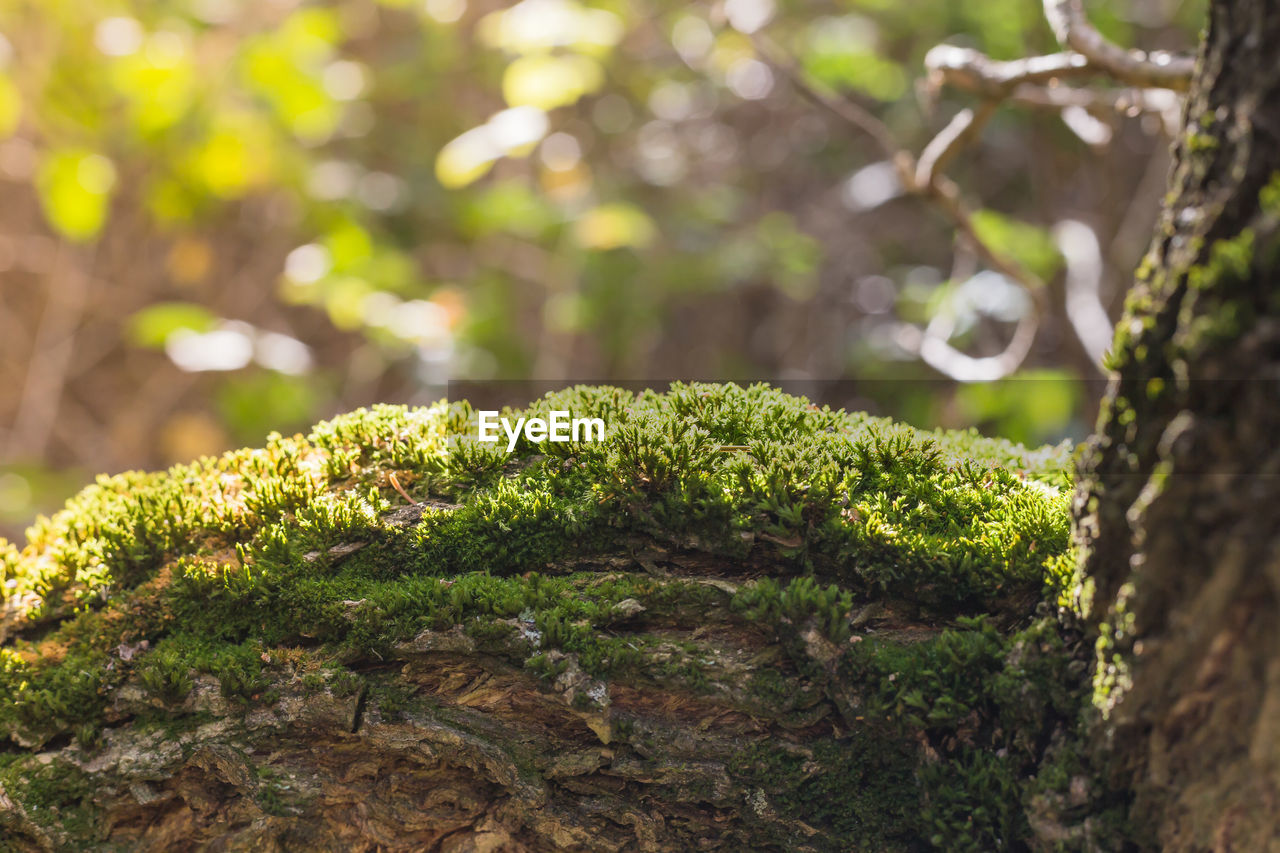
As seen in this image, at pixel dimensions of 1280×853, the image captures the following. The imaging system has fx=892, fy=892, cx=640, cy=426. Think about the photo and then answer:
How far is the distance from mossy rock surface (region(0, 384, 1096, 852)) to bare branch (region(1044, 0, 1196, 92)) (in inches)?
51.9

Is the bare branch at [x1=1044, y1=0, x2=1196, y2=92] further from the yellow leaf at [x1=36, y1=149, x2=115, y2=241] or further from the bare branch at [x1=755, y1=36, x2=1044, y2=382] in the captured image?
the yellow leaf at [x1=36, y1=149, x2=115, y2=241]

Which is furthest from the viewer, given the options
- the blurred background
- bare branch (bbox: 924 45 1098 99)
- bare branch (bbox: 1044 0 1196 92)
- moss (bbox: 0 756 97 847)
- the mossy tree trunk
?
the blurred background

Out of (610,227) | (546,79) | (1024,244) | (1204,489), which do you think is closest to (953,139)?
(1204,489)

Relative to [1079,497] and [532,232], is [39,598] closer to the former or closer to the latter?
[1079,497]

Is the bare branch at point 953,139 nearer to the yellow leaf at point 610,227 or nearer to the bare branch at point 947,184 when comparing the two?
the bare branch at point 947,184

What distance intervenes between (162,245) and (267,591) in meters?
7.91

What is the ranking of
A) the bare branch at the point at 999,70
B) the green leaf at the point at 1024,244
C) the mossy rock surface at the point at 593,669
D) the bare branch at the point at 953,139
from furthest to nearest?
the green leaf at the point at 1024,244 < the bare branch at the point at 953,139 < the bare branch at the point at 999,70 < the mossy rock surface at the point at 593,669

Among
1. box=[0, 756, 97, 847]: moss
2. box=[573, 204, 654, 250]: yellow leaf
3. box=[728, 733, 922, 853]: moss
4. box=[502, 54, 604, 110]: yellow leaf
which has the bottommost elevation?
box=[0, 756, 97, 847]: moss

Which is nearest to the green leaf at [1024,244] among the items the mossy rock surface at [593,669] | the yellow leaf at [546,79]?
the yellow leaf at [546,79]

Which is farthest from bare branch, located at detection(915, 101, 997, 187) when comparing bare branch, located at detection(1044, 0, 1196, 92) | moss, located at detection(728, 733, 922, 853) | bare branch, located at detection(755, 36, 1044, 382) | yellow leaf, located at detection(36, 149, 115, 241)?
yellow leaf, located at detection(36, 149, 115, 241)

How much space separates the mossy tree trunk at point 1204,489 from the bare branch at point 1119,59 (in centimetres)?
119

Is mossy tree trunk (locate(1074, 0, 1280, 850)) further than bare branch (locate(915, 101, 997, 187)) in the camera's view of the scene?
No

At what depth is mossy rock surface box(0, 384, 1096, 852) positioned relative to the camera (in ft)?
5.28

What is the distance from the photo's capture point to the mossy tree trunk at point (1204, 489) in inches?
47.4
